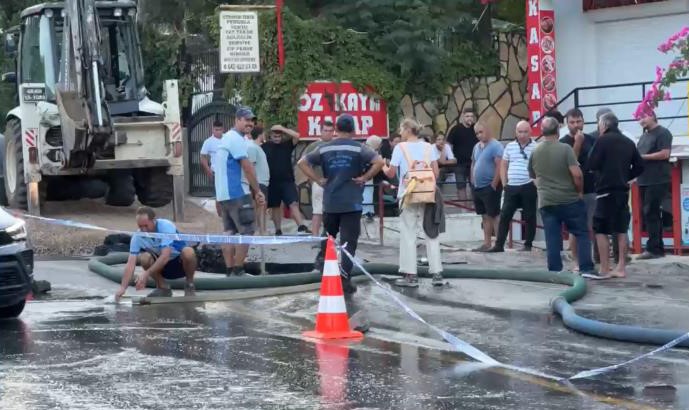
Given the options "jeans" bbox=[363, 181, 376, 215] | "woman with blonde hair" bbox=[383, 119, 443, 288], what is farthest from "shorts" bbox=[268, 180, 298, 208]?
"woman with blonde hair" bbox=[383, 119, 443, 288]

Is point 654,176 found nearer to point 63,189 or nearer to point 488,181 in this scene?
point 488,181

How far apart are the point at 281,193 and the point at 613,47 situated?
278 inches

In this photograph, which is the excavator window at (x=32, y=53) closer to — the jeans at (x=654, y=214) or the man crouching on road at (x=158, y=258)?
the man crouching on road at (x=158, y=258)

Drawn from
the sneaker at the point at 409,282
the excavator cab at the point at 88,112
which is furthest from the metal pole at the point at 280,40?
the sneaker at the point at 409,282

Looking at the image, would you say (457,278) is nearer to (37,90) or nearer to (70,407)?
(70,407)

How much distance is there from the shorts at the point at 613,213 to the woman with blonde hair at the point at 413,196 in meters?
1.86

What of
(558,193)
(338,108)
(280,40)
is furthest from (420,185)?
(338,108)

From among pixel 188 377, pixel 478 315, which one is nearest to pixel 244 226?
pixel 478 315

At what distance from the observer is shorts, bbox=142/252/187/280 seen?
1286 centimetres

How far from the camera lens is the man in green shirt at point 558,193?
13.7 meters

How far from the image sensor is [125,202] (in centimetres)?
2189

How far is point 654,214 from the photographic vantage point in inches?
610

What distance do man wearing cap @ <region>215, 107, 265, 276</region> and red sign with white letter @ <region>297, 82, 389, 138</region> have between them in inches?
363

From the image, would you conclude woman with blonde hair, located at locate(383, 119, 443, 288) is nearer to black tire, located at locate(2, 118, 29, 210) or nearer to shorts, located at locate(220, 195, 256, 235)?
shorts, located at locate(220, 195, 256, 235)
